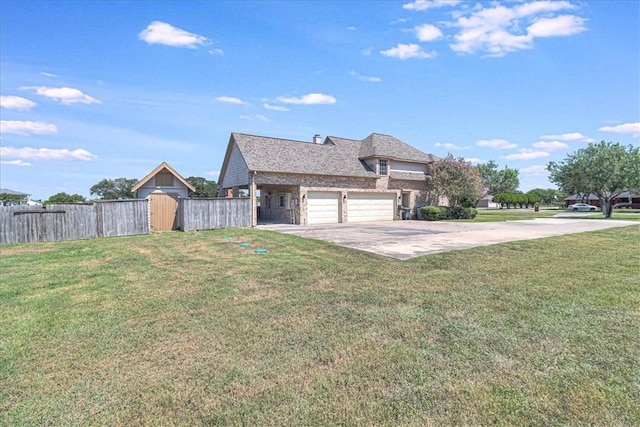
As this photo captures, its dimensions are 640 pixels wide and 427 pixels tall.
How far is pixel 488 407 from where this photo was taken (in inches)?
106

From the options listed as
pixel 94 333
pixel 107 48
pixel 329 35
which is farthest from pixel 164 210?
pixel 94 333

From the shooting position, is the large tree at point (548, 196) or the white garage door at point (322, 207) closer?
the white garage door at point (322, 207)

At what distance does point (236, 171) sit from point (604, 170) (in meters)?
31.3

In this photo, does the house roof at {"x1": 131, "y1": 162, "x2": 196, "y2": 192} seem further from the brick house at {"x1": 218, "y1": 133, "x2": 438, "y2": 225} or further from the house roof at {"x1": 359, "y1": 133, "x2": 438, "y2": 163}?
the house roof at {"x1": 359, "y1": 133, "x2": 438, "y2": 163}

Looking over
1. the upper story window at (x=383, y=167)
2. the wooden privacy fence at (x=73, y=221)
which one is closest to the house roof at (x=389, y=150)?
the upper story window at (x=383, y=167)

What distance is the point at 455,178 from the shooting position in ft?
83.6

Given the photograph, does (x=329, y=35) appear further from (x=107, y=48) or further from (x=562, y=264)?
(x=562, y=264)

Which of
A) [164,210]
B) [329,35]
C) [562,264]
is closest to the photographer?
[562,264]

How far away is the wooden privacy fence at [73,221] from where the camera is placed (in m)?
12.7

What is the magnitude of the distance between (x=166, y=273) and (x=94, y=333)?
11.0 ft

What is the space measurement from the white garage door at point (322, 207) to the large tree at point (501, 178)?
68697mm

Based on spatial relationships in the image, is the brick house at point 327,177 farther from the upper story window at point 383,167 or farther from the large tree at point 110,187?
the large tree at point 110,187

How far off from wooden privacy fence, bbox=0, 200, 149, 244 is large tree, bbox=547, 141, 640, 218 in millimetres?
35931

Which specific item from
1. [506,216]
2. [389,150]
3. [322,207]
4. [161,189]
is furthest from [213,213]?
[506,216]
